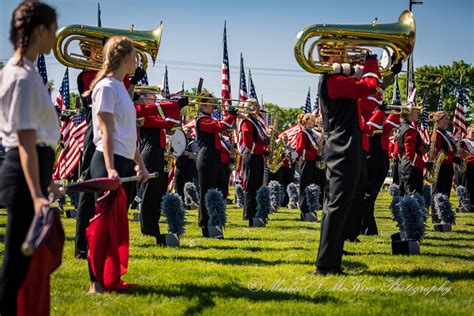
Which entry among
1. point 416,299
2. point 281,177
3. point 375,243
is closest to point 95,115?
point 416,299

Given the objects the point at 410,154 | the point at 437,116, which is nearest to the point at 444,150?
the point at 437,116

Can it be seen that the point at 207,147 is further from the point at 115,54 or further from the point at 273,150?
the point at 273,150

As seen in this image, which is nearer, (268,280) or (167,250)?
(268,280)

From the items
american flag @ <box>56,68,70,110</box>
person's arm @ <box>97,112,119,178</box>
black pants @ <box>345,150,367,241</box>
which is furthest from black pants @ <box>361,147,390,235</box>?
american flag @ <box>56,68,70,110</box>

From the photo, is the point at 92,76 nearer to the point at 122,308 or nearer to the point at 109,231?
the point at 109,231

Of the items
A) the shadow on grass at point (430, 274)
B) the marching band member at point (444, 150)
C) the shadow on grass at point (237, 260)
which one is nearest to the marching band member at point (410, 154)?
the marching band member at point (444, 150)

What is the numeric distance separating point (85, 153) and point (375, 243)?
15.1 feet

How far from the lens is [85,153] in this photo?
776 cm

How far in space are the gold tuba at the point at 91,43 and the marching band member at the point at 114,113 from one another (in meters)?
2.13

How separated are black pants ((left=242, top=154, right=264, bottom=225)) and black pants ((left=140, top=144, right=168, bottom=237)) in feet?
12.8

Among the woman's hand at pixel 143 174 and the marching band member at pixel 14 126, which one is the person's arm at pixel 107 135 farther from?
the marching band member at pixel 14 126

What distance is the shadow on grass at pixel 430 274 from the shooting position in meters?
6.85

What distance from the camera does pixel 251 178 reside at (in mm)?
13516

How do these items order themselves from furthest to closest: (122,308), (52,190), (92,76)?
(92,76)
(122,308)
(52,190)
